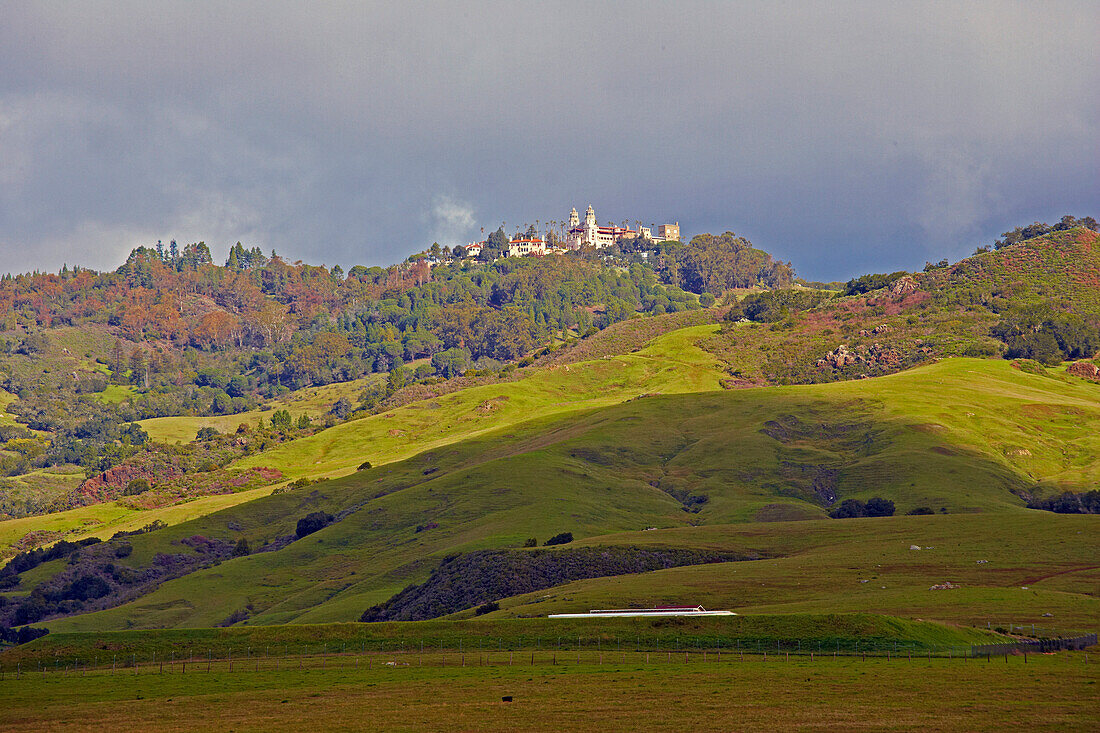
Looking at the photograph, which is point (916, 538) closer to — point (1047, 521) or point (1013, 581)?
point (1047, 521)

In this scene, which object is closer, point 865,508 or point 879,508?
point 879,508

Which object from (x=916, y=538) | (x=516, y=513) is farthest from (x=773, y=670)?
(x=516, y=513)

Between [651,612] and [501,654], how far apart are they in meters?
17.3

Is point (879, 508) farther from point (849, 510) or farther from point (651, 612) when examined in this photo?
point (651, 612)

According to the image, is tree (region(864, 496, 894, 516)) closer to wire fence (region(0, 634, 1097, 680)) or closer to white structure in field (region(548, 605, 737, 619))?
white structure in field (region(548, 605, 737, 619))

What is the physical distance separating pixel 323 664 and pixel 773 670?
1234 inches

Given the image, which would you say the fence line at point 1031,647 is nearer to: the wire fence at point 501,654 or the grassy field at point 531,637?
the wire fence at point 501,654

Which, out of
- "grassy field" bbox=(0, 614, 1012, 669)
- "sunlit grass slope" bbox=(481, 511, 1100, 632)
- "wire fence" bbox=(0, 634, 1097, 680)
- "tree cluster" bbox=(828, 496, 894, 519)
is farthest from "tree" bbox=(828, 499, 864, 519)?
"wire fence" bbox=(0, 634, 1097, 680)

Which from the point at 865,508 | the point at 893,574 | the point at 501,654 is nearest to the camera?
the point at 501,654

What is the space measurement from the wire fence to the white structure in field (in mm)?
7279

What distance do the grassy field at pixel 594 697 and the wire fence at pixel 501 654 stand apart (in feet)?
4.87

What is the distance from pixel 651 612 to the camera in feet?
303

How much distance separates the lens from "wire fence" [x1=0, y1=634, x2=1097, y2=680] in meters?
74.5

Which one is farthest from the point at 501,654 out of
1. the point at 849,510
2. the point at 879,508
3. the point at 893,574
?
the point at 849,510
